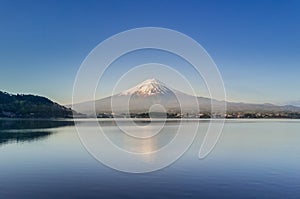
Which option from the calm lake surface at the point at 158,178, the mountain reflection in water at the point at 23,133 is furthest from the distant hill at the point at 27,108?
the calm lake surface at the point at 158,178

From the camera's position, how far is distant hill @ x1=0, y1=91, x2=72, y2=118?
138750 millimetres

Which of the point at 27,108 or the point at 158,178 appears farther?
the point at 27,108

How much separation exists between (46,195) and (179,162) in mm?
11554

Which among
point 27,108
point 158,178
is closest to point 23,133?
point 158,178

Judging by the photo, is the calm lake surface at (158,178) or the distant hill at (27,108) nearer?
the calm lake surface at (158,178)

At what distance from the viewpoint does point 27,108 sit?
144 meters

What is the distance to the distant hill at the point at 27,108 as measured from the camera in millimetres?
138750

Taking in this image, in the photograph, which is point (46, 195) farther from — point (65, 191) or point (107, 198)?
point (107, 198)

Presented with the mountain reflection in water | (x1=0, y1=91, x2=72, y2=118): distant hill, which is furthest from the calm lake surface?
(x1=0, y1=91, x2=72, y2=118): distant hill

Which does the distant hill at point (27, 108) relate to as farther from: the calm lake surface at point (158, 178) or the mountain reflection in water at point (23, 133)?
the calm lake surface at point (158, 178)

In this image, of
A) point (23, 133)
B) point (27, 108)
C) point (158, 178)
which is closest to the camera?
point (158, 178)

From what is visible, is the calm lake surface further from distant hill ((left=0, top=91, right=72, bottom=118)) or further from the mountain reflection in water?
distant hill ((left=0, top=91, right=72, bottom=118))

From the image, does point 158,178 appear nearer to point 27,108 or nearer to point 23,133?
point 23,133

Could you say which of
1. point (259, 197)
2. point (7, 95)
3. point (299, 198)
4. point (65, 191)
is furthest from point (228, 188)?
point (7, 95)
